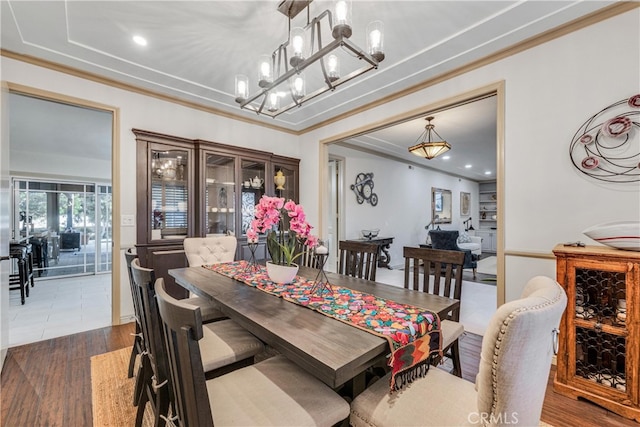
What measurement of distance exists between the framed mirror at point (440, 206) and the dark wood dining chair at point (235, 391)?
7.44 meters

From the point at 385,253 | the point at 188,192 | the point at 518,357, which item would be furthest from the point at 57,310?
the point at 385,253

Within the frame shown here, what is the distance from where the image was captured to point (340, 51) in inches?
95.3

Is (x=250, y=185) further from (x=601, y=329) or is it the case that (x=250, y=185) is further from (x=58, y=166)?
(x=58, y=166)

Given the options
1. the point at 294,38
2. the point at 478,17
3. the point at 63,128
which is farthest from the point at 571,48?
the point at 63,128

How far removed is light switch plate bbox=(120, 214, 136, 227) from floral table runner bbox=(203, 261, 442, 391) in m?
2.21

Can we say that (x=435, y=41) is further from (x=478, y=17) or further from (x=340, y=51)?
(x=340, y=51)

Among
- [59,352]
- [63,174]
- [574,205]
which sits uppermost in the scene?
[63,174]

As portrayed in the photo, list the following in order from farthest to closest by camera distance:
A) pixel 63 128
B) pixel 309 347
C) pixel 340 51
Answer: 1. pixel 63 128
2. pixel 340 51
3. pixel 309 347

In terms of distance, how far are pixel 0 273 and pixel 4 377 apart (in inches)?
30.5

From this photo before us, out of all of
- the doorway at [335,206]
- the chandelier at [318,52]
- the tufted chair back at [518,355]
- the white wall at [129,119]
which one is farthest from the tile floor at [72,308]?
the chandelier at [318,52]

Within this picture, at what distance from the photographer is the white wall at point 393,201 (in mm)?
5583

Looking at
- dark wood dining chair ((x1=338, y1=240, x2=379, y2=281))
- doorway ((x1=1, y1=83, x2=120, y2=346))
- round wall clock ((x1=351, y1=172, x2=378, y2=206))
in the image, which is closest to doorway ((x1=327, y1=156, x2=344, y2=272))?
round wall clock ((x1=351, y1=172, x2=378, y2=206))

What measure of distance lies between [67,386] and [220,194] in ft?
7.45

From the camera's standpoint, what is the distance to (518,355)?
2.30ft
